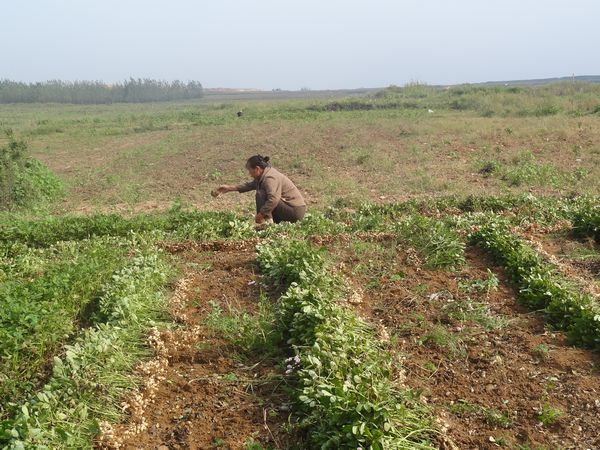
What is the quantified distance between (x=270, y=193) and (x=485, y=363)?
4.29 meters

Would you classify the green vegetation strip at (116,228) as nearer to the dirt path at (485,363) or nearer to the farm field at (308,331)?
the farm field at (308,331)

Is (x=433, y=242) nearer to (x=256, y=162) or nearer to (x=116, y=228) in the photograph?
(x=256, y=162)

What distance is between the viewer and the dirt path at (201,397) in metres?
3.57

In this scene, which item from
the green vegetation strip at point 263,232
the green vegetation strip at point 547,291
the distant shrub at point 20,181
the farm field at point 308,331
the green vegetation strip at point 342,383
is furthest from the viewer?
the distant shrub at point 20,181

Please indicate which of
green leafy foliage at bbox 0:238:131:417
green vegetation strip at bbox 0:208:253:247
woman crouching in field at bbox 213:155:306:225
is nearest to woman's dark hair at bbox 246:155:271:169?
woman crouching in field at bbox 213:155:306:225

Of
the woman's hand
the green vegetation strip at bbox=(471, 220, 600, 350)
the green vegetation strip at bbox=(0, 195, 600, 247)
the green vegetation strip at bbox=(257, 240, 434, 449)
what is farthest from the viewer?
the woman's hand

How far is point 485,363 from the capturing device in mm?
4379

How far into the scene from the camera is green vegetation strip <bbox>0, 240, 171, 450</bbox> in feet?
10.5

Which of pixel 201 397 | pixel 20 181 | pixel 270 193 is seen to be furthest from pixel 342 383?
pixel 20 181

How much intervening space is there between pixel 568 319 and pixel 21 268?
5.88 m

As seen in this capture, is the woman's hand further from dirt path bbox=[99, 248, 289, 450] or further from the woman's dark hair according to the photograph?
dirt path bbox=[99, 248, 289, 450]

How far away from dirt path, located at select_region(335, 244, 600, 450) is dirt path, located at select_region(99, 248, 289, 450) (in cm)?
106

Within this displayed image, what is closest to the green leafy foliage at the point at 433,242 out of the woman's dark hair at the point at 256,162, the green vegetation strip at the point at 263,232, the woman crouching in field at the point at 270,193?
the green vegetation strip at the point at 263,232

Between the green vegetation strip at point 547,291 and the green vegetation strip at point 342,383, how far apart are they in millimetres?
1656
